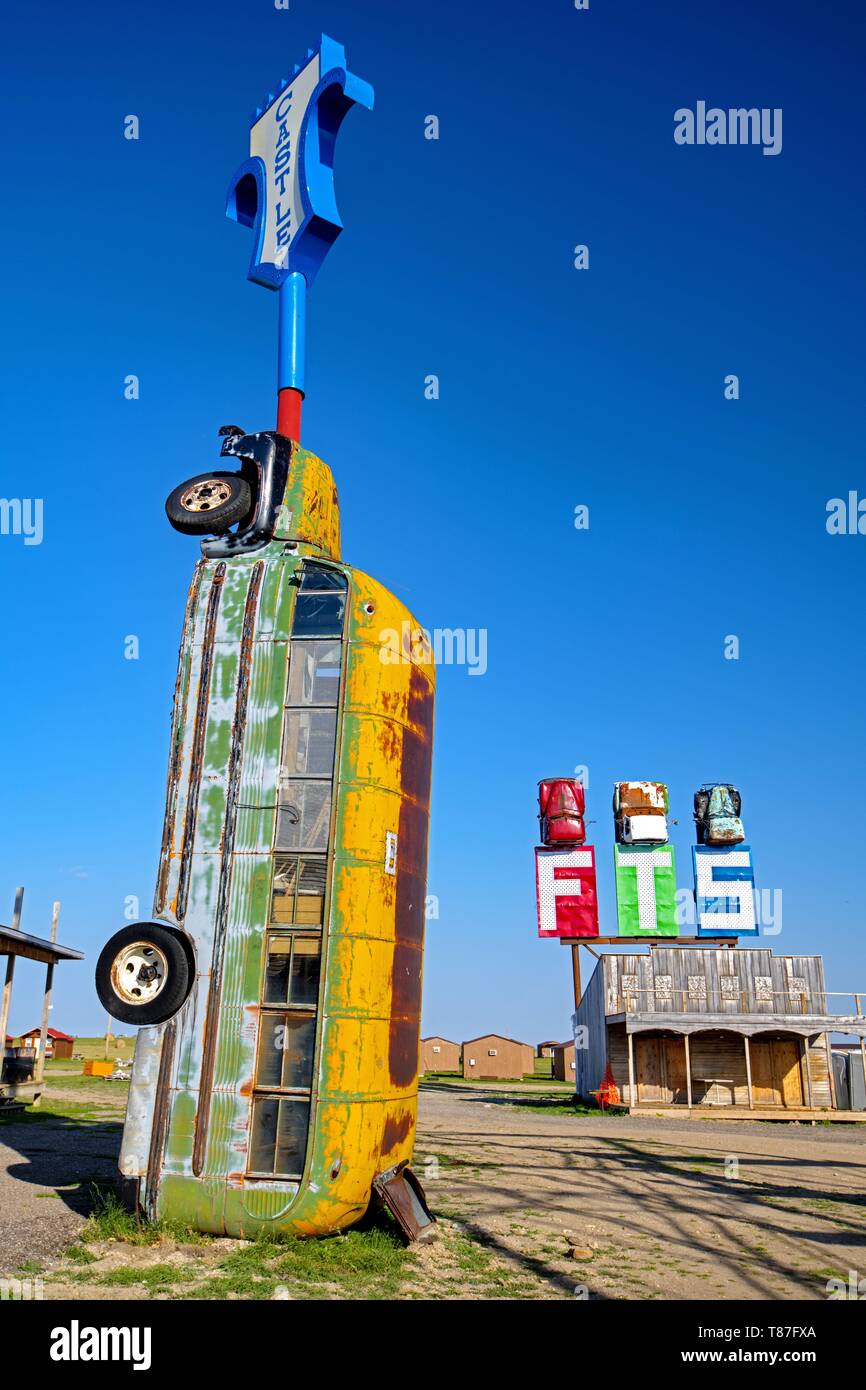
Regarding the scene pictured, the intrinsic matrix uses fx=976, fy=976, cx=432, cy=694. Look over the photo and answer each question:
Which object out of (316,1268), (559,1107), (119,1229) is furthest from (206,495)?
(559,1107)

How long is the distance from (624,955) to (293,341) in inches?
1119

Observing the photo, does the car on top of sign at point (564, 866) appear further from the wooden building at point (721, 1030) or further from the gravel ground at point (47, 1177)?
the gravel ground at point (47, 1177)

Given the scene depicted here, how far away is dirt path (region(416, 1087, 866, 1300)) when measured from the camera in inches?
404

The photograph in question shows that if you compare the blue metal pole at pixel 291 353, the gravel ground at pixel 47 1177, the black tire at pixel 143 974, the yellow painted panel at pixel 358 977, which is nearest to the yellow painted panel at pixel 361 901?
the yellow painted panel at pixel 358 977

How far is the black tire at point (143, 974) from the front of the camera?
11086 millimetres

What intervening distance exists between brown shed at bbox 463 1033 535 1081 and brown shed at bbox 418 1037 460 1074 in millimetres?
10555

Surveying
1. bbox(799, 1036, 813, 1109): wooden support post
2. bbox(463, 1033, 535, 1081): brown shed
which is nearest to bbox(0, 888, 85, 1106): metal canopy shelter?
bbox(799, 1036, 813, 1109): wooden support post

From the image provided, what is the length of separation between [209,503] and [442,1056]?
7432cm

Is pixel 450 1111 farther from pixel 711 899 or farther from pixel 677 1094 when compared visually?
pixel 711 899

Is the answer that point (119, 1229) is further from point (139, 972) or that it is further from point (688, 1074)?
point (688, 1074)

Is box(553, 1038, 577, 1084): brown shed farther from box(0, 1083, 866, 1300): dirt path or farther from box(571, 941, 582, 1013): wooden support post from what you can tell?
box(0, 1083, 866, 1300): dirt path

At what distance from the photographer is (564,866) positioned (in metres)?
42.6

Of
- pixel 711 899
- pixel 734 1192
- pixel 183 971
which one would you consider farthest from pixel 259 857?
pixel 711 899

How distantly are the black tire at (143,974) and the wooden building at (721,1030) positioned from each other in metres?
26.6
